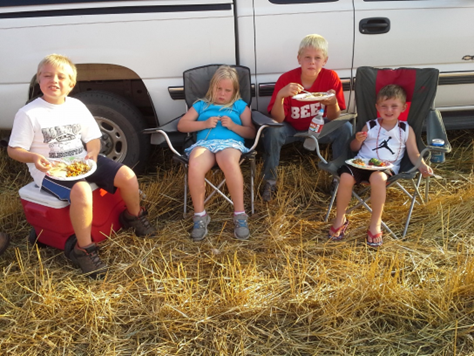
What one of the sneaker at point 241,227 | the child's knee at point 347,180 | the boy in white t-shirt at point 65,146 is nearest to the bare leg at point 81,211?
the boy in white t-shirt at point 65,146

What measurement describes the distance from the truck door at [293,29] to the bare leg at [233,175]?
0.91 meters

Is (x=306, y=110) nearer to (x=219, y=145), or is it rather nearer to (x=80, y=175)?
(x=219, y=145)

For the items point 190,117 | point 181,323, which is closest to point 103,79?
point 190,117

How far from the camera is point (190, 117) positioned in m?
3.29

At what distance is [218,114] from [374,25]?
1.43 metres

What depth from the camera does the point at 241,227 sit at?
2980 mm

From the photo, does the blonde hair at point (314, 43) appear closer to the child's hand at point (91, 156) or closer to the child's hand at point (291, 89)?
the child's hand at point (291, 89)

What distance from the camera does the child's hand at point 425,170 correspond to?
278cm

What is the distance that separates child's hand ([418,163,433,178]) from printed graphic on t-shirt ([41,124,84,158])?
2.24 m

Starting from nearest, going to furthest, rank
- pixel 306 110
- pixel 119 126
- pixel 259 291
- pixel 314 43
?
pixel 259 291
pixel 314 43
pixel 306 110
pixel 119 126

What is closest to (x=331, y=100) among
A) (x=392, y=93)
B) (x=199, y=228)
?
(x=392, y=93)

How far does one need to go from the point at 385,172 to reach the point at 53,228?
2.21 meters

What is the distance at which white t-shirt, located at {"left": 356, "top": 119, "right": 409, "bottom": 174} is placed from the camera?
121 inches

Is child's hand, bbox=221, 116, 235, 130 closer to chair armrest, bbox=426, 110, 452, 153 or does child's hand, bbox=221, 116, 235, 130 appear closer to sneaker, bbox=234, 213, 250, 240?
sneaker, bbox=234, 213, 250, 240
